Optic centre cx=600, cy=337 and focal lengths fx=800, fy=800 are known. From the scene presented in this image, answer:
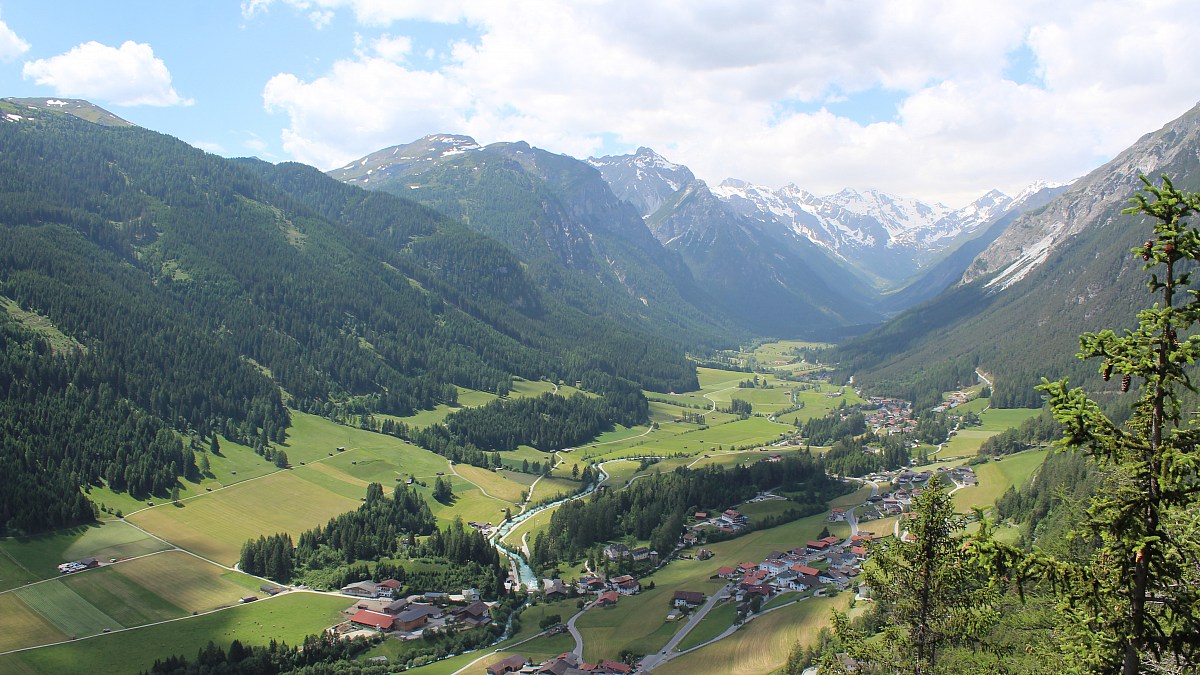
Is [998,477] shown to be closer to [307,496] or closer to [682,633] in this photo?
[682,633]

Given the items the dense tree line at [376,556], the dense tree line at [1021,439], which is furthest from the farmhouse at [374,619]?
the dense tree line at [1021,439]

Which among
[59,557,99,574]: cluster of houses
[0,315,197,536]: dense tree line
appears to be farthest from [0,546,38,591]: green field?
[0,315,197,536]: dense tree line

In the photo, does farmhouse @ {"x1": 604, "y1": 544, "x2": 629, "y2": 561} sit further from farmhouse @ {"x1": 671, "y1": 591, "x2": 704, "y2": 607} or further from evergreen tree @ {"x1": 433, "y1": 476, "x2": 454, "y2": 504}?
evergreen tree @ {"x1": 433, "y1": 476, "x2": 454, "y2": 504}

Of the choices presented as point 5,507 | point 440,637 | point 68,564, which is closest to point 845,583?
point 440,637

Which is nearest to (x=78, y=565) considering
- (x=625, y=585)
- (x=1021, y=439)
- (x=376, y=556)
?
(x=376, y=556)

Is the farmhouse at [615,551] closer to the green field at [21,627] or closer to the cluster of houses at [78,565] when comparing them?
the green field at [21,627]

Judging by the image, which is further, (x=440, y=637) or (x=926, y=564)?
(x=440, y=637)

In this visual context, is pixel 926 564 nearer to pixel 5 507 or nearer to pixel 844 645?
pixel 844 645
